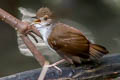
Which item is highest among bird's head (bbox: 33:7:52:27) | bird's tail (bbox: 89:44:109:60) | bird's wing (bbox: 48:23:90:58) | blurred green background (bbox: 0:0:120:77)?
bird's head (bbox: 33:7:52:27)

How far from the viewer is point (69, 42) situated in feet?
6.40

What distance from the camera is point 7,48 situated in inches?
154

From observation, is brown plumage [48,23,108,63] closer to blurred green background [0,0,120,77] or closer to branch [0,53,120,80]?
branch [0,53,120,80]

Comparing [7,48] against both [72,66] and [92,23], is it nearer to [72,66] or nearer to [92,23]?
[92,23]

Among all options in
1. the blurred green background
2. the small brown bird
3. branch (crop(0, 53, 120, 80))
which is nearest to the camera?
branch (crop(0, 53, 120, 80))

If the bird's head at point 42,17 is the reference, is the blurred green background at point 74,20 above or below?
below

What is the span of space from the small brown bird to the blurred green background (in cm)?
170

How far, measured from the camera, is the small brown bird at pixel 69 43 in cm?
194

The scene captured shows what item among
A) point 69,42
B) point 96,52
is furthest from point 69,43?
point 96,52

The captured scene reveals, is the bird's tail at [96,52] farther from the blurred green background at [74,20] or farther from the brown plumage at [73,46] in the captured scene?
the blurred green background at [74,20]

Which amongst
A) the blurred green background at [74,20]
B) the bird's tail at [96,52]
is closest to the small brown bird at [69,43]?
the bird's tail at [96,52]

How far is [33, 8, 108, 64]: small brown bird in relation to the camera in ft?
6.37

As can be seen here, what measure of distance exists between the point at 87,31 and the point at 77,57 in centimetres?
188

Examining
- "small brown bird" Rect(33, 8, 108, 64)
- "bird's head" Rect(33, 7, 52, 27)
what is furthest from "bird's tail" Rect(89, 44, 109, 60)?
"bird's head" Rect(33, 7, 52, 27)
